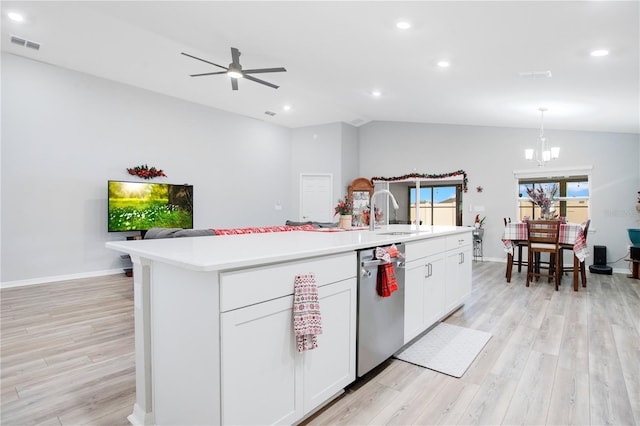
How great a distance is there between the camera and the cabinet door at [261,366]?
1305 mm

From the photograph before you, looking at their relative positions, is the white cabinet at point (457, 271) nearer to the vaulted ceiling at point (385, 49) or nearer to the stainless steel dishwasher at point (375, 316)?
the stainless steel dishwasher at point (375, 316)

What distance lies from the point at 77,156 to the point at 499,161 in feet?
25.9

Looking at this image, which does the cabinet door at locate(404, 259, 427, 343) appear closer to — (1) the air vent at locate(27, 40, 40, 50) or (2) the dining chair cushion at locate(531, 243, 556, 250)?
(2) the dining chair cushion at locate(531, 243, 556, 250)

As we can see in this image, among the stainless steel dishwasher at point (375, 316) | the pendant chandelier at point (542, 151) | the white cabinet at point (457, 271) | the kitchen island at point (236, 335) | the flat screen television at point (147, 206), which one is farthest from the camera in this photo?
the flat screen television at point (147, 206)

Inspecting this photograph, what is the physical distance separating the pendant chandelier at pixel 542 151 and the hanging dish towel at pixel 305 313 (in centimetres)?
530

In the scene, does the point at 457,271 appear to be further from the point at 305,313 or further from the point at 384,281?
the point at 305,313

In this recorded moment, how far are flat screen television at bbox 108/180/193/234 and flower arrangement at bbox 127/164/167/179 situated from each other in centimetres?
17

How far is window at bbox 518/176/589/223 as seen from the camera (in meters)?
6.37

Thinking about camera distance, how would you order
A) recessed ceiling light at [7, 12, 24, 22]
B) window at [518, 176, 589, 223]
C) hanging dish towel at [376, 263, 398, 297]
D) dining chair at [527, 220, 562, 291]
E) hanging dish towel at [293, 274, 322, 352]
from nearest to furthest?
hanging dish towel at [293, 274, 322, 352]
hanging dish towel at [376, 263, 398, 297]
recessed ceiling light at [7, 12, 24, 22]
dining chair at [527, 220, 562, 291]
window at [518, 176, 589, 223]

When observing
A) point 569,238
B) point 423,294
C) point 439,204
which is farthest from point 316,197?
point 423,294

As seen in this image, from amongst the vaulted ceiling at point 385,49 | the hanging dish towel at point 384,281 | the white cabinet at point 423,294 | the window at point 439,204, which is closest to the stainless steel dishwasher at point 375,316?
the hanging dish towel at point 384,281

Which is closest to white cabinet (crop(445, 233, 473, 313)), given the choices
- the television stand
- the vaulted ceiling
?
the vaulted ceiling

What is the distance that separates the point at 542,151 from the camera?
5.98m

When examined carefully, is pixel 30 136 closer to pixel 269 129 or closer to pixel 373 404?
pixel 269 129
